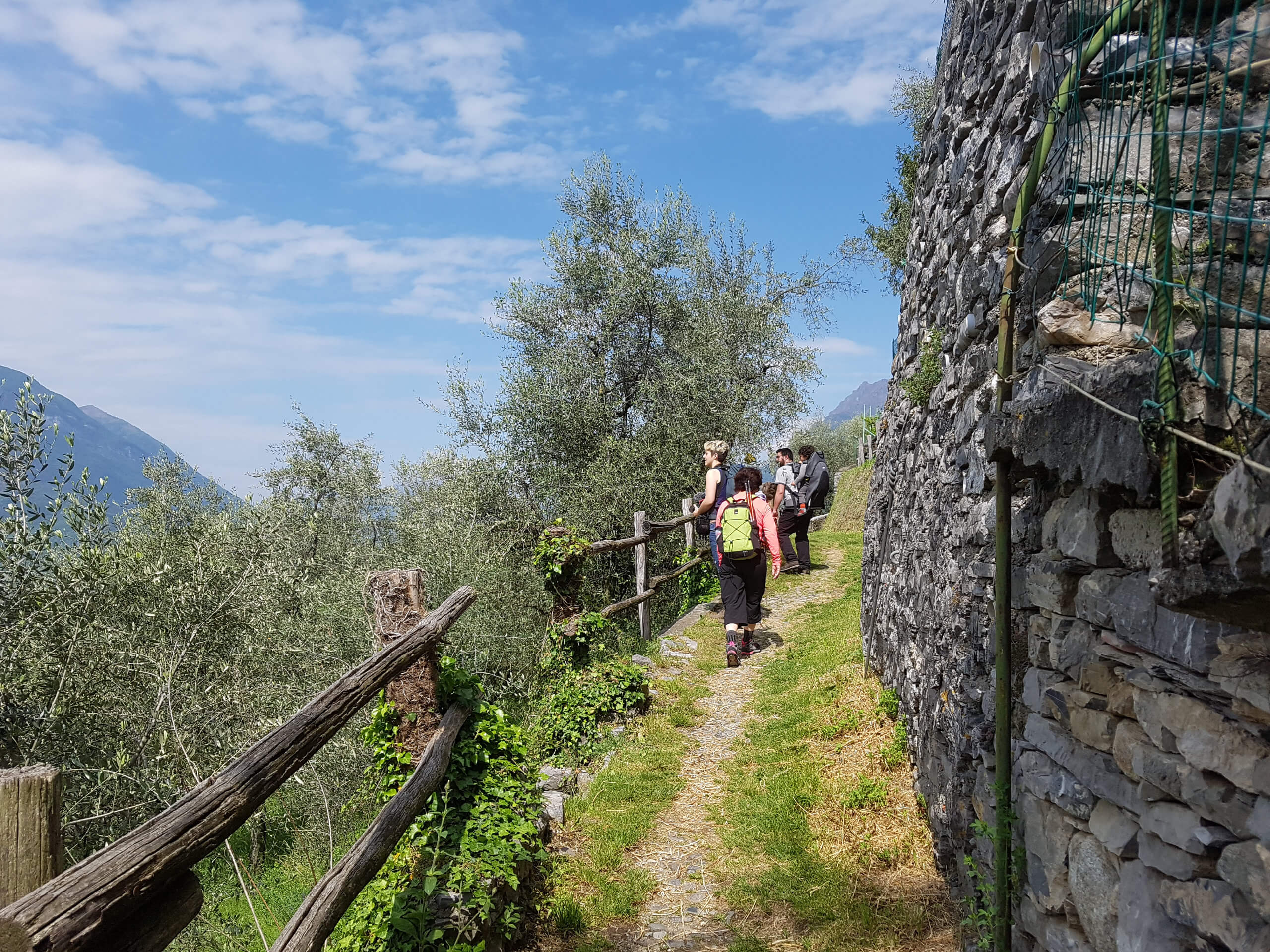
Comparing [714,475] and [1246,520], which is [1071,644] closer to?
[1246,520]

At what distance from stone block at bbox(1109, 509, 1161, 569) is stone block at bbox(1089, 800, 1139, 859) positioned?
0.63m

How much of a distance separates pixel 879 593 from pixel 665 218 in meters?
12.2

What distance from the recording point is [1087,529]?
2150mm

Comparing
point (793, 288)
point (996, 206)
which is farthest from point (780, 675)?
point (793, 288)

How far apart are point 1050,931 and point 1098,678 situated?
912 millimetres

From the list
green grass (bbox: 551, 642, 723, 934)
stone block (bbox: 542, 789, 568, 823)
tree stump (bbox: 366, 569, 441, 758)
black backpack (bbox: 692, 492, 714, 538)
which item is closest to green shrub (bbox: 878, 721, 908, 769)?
green grass (bbox: 551, 642, 723, 934)

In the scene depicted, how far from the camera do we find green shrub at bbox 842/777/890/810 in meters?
4.73

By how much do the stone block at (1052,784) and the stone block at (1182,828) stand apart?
0.34m

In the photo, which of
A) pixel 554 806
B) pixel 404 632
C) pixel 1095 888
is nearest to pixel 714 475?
pixel 554 806

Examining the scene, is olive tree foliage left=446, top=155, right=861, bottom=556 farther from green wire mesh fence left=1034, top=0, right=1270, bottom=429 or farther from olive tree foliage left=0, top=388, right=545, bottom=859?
green wire mesh fence left=1034, top=0, right=1270, bottom=429

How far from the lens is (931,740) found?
4.27 m

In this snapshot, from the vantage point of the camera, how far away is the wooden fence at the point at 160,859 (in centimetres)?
146

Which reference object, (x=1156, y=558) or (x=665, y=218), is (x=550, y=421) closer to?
(x=665, y=218)

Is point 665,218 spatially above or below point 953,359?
above
